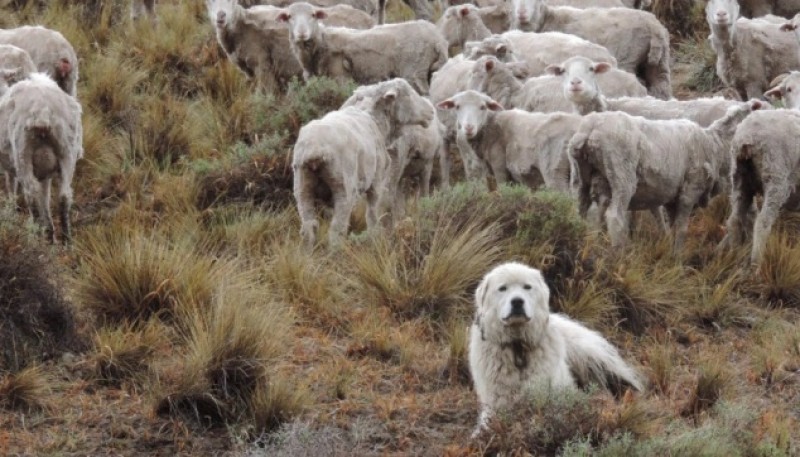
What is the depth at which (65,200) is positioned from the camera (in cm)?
1403

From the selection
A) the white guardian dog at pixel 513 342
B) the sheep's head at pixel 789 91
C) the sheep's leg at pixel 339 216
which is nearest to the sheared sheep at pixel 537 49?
the sheep's head at pixel 789 91

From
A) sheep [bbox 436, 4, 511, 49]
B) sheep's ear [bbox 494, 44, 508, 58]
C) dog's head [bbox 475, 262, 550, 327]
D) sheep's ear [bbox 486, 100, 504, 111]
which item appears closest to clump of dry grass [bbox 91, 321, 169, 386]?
dog's head [bbox 475, 262, 550, 327]

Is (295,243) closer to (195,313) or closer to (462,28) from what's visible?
(195,313)

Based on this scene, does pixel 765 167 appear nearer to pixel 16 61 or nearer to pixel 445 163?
pixel 445 163

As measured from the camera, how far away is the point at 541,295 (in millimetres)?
10430

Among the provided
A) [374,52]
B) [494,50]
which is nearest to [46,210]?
[374,52]

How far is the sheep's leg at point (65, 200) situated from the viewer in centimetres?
1392

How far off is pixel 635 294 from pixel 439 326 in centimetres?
172

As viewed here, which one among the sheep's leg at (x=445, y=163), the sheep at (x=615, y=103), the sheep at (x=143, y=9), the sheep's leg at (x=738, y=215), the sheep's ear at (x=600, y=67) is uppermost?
the sheep's ear at (x=600, y=67)

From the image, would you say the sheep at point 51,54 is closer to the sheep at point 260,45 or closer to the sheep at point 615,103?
the sheep at point 260,45

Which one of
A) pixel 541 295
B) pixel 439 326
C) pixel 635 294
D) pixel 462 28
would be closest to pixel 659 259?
pixel 635 294

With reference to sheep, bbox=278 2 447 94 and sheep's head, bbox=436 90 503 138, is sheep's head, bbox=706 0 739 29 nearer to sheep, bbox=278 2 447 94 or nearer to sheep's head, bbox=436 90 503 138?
sheep, bbox=278 2 447 94

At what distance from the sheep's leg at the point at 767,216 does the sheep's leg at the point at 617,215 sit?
114cm

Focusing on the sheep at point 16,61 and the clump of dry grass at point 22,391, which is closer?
the clump of dry grass at point 22,391
